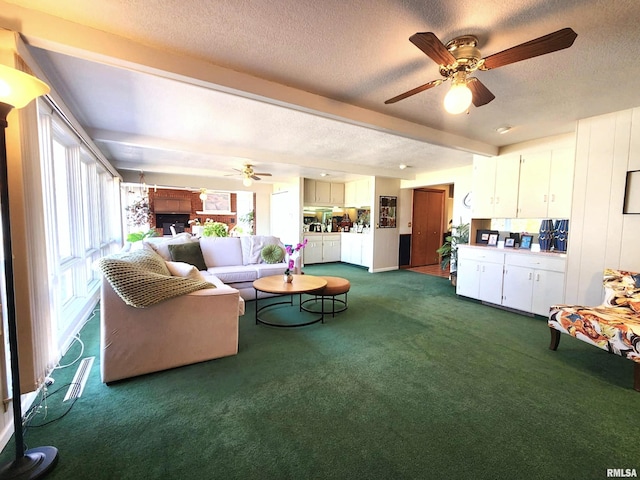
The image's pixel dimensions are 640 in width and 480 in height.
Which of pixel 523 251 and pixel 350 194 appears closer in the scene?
pixel 523 251

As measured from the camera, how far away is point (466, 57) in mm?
1786

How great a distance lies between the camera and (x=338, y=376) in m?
2.19

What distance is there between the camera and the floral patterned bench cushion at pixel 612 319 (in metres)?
2.08

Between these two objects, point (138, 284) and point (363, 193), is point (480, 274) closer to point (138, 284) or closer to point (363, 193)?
point (363, 193)

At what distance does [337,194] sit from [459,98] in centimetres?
607

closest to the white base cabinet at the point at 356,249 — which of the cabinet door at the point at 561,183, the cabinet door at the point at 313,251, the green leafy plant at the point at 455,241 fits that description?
the cabinet door at the point at 313,251

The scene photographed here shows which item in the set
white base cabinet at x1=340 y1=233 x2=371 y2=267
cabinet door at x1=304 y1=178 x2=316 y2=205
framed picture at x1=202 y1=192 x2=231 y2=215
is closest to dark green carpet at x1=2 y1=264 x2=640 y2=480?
white base cabinet at x1=340 y1=233 x2=371 y2=267

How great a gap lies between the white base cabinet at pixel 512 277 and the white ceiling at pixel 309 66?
1632mm

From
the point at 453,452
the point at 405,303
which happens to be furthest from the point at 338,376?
the point at 405,303

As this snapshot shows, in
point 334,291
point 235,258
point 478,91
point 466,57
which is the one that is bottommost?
point 334,291

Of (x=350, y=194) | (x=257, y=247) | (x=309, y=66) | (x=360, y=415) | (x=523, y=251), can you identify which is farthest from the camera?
(x=350, y=194)

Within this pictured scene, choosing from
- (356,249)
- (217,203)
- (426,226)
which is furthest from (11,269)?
(217,203)

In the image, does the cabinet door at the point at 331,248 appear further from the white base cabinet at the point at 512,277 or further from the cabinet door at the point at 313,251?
the white base cabinet at the point at 512,277

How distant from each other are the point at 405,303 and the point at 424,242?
3650mm
